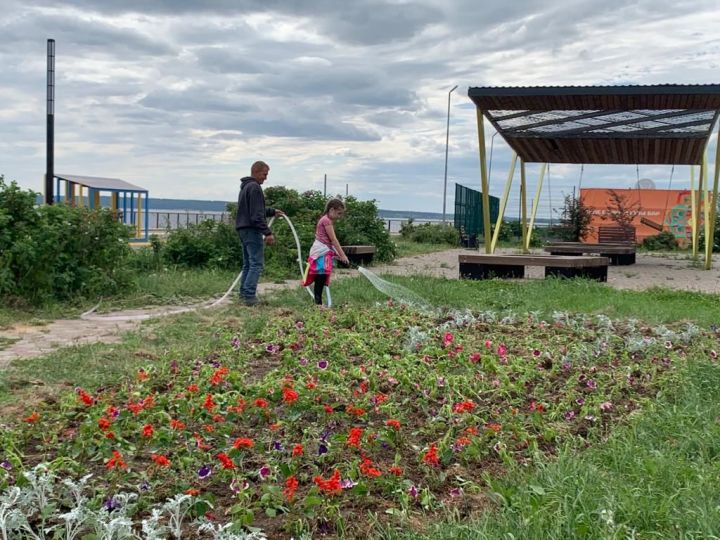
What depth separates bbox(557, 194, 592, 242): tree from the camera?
28094mm

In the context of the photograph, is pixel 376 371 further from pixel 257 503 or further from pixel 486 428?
pixel 257 503

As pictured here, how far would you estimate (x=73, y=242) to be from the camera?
928 centimetres

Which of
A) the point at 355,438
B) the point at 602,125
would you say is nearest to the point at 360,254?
the point at 602,125

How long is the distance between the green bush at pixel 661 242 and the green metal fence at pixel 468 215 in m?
6.12

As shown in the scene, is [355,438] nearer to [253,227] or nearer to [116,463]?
[116,463]

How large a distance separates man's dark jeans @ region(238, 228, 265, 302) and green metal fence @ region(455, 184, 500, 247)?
19.1 m

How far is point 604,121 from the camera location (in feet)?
52.1

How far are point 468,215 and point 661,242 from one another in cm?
745

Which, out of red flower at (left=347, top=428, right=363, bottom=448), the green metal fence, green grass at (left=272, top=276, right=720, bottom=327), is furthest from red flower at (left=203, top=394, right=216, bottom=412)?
the green metal fence

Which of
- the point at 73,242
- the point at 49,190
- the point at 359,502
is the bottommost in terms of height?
the point at 359,502

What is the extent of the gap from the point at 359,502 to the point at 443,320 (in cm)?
475

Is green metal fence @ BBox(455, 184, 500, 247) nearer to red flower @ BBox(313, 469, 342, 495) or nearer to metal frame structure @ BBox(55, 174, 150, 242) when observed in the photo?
metal frame structure @ BBox(55, 174, 150, 242)

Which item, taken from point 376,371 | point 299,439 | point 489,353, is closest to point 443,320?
point 489,353

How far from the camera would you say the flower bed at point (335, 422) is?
305 centimetres
